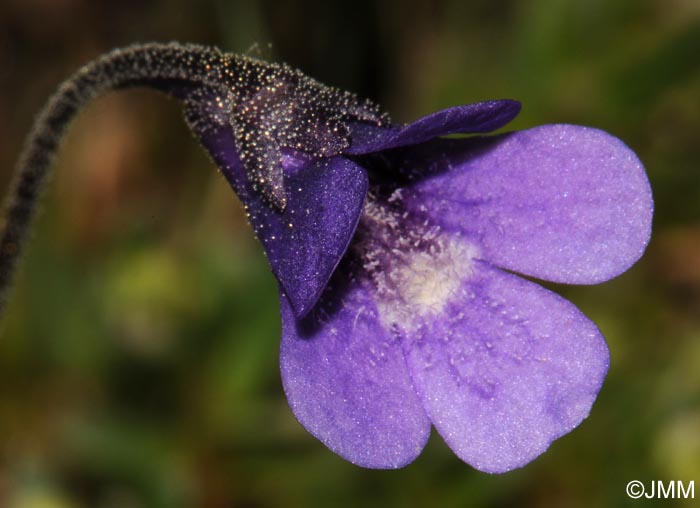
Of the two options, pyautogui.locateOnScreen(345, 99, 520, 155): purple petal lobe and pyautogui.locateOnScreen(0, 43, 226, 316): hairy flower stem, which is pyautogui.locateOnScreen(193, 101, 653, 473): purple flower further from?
pyautogui.locateOnScreen(0, 43, 226, 316): hairy flower stem

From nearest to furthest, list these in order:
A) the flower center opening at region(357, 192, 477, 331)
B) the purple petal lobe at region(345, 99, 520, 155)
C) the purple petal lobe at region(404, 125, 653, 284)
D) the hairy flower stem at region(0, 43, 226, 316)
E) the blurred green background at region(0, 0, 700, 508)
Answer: the purple petal lobe at region(345, 99, 520, 155) → the purple petal lobe at region(404, 125, 653, 284) → the flower center opening at region(357, 192, 477, 331) → the hairy flower stem at region(0, 43, 226, 316) → the blurred green background at region(0, 0, 700, 508)

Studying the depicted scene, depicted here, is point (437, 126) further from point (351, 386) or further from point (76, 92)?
point (76, 92)

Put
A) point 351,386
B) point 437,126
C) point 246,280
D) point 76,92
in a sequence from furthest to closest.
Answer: point 246,280, point 76,92, point 351,386, point 437,126

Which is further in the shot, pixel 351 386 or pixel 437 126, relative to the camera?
pixel 351 386

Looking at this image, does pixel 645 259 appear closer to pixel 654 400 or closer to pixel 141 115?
pixel 654 400

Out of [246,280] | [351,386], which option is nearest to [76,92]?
[351,386]

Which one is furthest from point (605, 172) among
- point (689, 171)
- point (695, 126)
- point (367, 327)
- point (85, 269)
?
point (85, 269)

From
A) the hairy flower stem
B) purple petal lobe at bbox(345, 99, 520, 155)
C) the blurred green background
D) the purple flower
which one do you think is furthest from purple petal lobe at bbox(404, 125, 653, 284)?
the blurred green background

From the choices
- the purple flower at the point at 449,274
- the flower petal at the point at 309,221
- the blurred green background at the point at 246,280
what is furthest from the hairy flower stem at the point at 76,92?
the blurred green background at the point at 246,280
